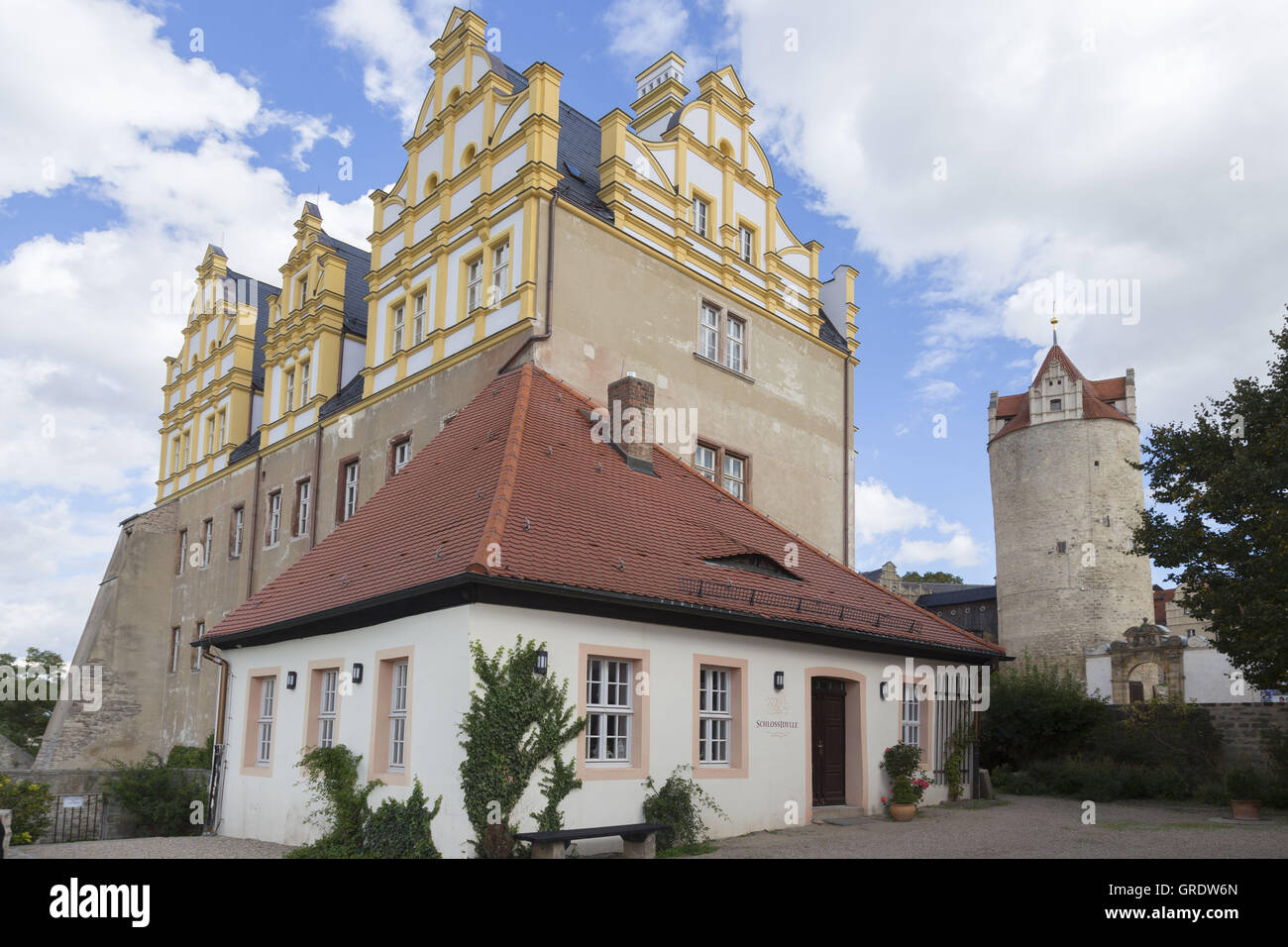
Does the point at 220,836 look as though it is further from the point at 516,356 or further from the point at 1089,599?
the point at 1089,599

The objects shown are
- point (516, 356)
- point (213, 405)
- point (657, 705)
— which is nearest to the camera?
point (657, 705)

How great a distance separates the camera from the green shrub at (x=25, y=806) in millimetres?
18078

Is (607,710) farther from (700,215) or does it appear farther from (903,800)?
(700,215)

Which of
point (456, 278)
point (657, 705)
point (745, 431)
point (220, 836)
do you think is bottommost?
point (220, 836)

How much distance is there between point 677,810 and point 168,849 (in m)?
7.42

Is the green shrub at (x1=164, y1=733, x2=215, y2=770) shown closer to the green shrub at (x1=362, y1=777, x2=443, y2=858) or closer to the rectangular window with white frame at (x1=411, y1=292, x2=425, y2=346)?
the rectangular window with white frame at (x1=411, y1=292, x2=425, y2=346)

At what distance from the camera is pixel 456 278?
2189cm

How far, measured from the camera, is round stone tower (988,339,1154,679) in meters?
52.2

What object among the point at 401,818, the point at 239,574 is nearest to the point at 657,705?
the point at 401,818

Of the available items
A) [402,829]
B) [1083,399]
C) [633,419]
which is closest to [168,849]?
[402,829]

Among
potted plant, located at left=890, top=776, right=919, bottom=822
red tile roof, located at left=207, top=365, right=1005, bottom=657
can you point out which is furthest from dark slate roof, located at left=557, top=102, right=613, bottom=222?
potted plant, located at left=890, top=776, right=919, bottom=822

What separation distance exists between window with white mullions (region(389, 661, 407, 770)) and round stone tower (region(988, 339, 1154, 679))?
44831 mm

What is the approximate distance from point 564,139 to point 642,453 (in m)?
8.89

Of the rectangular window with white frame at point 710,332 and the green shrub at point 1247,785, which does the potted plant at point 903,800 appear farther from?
the rectangular window with white frame at point 710,332
